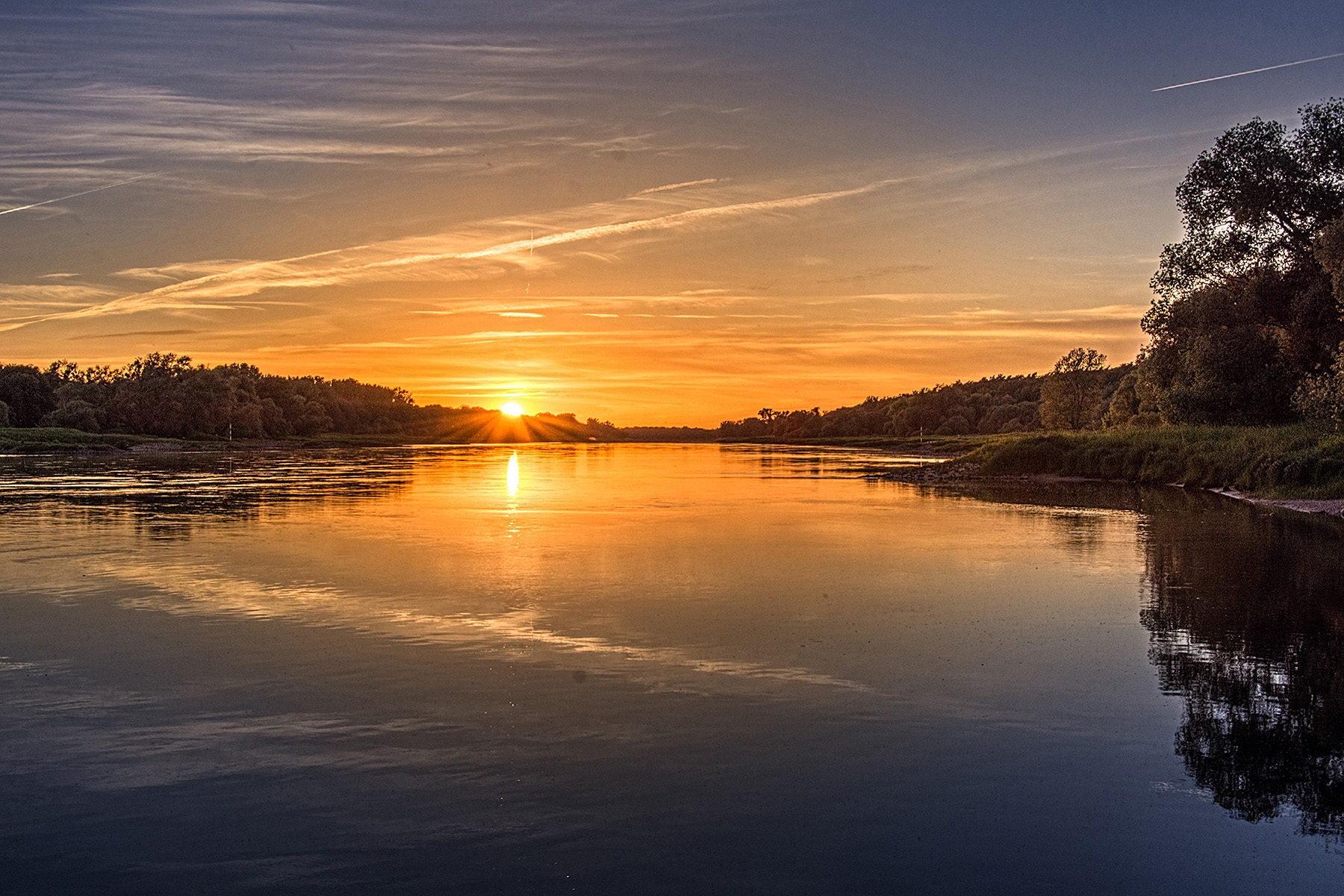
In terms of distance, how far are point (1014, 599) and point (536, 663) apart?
8933mm

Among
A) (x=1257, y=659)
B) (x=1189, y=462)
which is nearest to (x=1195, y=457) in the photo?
(x=1189, y=462)

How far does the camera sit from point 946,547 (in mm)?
24766

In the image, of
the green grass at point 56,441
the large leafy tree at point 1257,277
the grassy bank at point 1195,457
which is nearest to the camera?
the grassy bank at point 1195,457

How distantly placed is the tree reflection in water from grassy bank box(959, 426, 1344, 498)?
51.2ft

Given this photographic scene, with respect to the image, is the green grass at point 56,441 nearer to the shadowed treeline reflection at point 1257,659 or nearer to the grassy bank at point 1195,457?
the grassy bank at point 1195,457

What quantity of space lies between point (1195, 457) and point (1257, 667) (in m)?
39.5

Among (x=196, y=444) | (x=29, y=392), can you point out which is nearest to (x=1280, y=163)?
(x=196, y=444)

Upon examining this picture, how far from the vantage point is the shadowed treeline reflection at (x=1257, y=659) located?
8.70 m

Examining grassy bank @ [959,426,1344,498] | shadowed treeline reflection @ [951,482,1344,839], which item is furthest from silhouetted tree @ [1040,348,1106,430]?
shadowed treeline reflection @ [951,482,1344,839]

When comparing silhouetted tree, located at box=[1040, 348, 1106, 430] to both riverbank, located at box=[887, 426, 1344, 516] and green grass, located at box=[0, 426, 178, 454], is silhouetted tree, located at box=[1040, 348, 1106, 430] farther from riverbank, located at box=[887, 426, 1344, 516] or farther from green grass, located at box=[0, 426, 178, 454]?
green grass, located at box=[0, 426, 178, 454]

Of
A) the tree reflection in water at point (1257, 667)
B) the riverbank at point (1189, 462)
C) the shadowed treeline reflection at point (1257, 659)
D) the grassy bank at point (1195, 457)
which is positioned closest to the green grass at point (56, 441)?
the riverbank at point (1189, 462)

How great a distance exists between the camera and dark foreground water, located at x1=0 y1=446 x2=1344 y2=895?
7.27 meters

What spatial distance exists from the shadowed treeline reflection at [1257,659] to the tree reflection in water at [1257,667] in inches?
0.6

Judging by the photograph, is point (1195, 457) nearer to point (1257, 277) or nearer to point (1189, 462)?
point (1189, 462)
